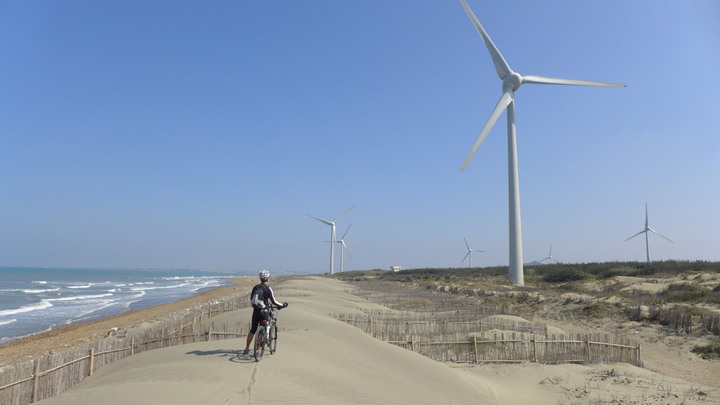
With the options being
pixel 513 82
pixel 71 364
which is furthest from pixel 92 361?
pixel 513 82

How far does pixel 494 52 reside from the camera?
1730 inches

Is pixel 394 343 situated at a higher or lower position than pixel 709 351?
higher

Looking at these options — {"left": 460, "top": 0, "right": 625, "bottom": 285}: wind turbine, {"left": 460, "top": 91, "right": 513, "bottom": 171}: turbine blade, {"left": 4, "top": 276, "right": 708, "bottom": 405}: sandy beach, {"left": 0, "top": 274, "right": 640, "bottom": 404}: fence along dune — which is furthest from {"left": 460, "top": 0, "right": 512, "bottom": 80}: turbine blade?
{"left": 4, "top": 276, "right": 708, "bottom": 405}: sandy beach

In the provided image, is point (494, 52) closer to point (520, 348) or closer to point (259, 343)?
point (520, 348)

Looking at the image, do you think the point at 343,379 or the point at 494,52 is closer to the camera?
the point at 343,379

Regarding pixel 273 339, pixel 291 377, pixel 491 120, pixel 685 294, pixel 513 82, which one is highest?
pixel 513 82

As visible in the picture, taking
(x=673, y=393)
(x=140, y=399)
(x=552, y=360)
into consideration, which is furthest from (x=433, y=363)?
(x=140, y=399)

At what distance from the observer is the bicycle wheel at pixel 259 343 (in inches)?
402

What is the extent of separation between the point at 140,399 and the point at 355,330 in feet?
28.8

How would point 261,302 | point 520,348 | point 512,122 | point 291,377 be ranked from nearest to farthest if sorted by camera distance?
point 291,377 < point 261,302 < point 520,348 < point 512,122

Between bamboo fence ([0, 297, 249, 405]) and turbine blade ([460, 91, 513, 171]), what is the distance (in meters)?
21.4

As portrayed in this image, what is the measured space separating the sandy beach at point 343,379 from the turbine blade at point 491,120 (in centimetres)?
1966

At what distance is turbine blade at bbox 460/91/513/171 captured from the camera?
33094 millimetres

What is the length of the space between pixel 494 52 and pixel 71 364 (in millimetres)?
41797
